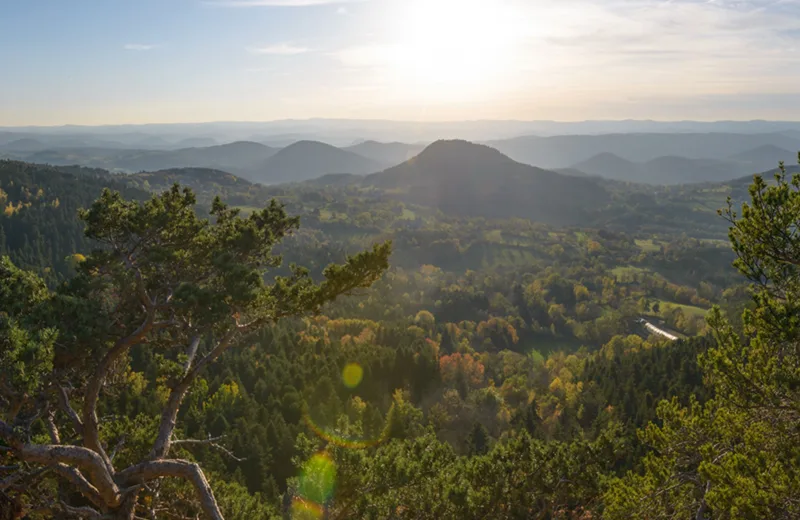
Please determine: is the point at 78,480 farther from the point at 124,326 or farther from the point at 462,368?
the point at 462,368

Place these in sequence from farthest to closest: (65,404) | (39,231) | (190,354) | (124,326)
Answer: (39,231) → (190,354) → (124,326) → (65,404)

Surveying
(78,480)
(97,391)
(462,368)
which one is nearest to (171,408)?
(97,391)

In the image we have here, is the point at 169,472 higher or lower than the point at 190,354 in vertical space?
lower

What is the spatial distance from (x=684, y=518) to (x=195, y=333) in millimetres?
17905

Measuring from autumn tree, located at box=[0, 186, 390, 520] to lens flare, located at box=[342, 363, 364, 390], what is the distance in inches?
2404

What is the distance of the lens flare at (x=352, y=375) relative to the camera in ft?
267

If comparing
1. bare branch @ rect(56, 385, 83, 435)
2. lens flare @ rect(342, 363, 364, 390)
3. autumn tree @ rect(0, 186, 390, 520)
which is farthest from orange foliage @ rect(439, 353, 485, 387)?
bare branch @ rect(56, 385, 83, 435)

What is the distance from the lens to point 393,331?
120562 mm

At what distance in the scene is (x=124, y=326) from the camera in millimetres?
16328

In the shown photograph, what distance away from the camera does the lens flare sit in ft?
267

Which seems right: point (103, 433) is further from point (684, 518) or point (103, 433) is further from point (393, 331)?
point (393, 331)

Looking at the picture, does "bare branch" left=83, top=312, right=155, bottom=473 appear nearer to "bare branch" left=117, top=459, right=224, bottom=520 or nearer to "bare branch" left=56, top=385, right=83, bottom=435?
"bare branch" left=56, top=385, right=83, bottom=435

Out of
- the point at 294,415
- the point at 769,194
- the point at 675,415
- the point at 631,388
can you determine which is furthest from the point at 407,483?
the point at 631,388

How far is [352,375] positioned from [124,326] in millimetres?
69192
